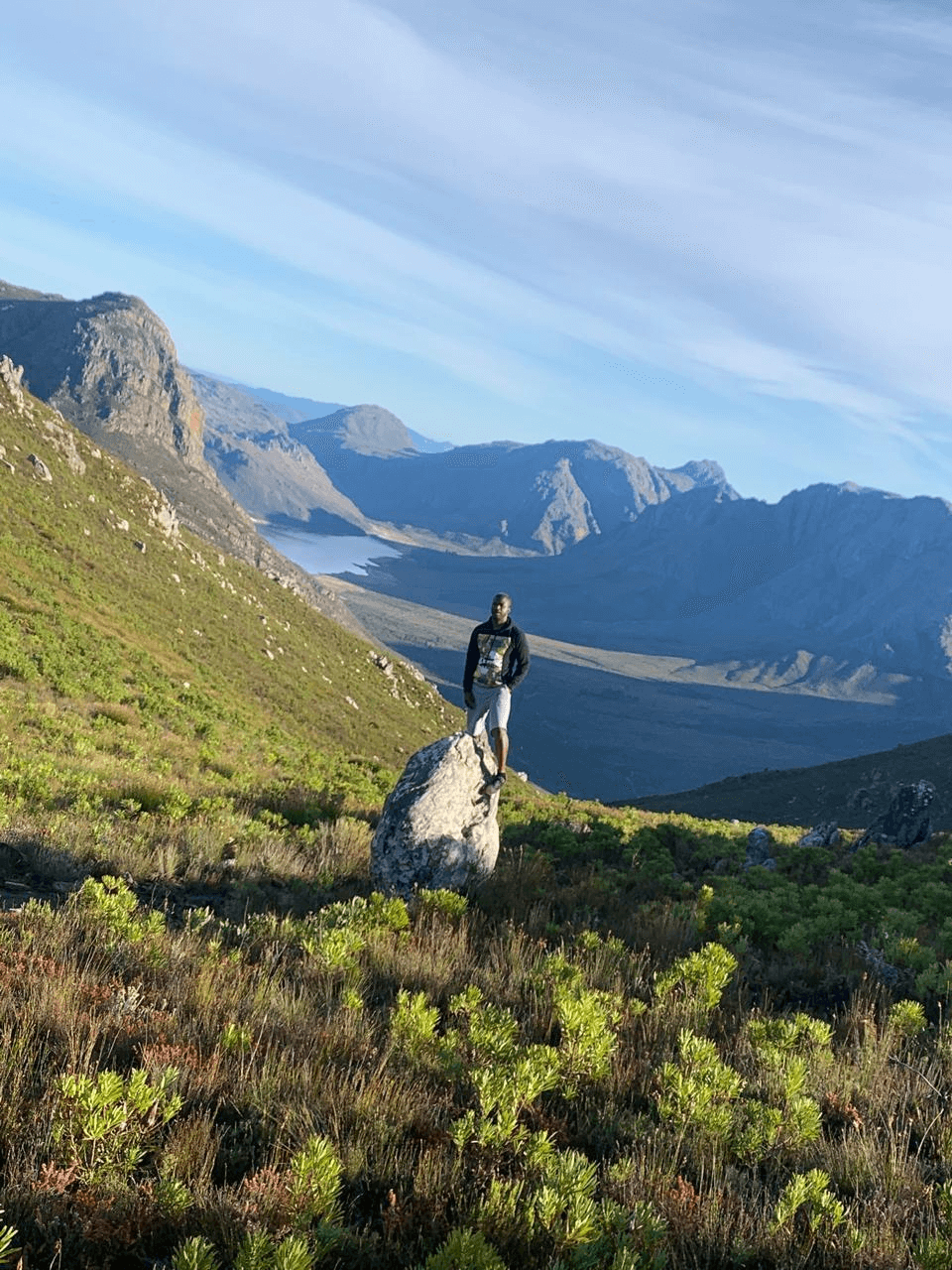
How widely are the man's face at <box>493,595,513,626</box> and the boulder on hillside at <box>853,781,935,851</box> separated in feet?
39.5

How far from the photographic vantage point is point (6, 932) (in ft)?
16.8

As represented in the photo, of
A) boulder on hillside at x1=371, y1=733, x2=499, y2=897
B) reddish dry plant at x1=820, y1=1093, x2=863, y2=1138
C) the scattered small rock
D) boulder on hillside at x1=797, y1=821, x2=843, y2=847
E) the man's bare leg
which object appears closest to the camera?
reddish dry plant at x1=820, y1=1093, x2=863, y2=1138

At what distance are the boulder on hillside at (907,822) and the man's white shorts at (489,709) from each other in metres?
11.5

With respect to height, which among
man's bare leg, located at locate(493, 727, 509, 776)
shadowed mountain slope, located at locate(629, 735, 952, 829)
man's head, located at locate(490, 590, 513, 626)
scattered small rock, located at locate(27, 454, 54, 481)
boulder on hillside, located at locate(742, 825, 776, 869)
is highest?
scattered small rock, located at locate(27, 454, 54, 481)

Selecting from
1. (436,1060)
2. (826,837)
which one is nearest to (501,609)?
(436,1060)

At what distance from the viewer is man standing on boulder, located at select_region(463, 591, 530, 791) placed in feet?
39.0

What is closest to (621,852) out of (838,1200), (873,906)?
(873,906)

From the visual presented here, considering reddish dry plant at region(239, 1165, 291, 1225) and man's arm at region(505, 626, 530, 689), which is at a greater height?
man's arm at region(505, 626, 530, 689)

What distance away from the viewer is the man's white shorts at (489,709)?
471 inches

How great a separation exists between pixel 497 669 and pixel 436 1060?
25.3 ft

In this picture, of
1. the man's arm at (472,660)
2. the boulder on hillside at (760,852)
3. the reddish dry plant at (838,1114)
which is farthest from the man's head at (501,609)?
the reddish dry plant at (838,1114)

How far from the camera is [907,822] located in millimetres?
24203

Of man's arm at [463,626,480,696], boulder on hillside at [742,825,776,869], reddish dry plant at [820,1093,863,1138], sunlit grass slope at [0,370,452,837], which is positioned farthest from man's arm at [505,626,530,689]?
reddish dry plant at [820,1093,863,1138]

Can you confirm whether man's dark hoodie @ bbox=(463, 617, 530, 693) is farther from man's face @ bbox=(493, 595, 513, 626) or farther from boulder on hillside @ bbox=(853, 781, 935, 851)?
boulder on hillside @ bbox=(853, 781, 935, 851)
